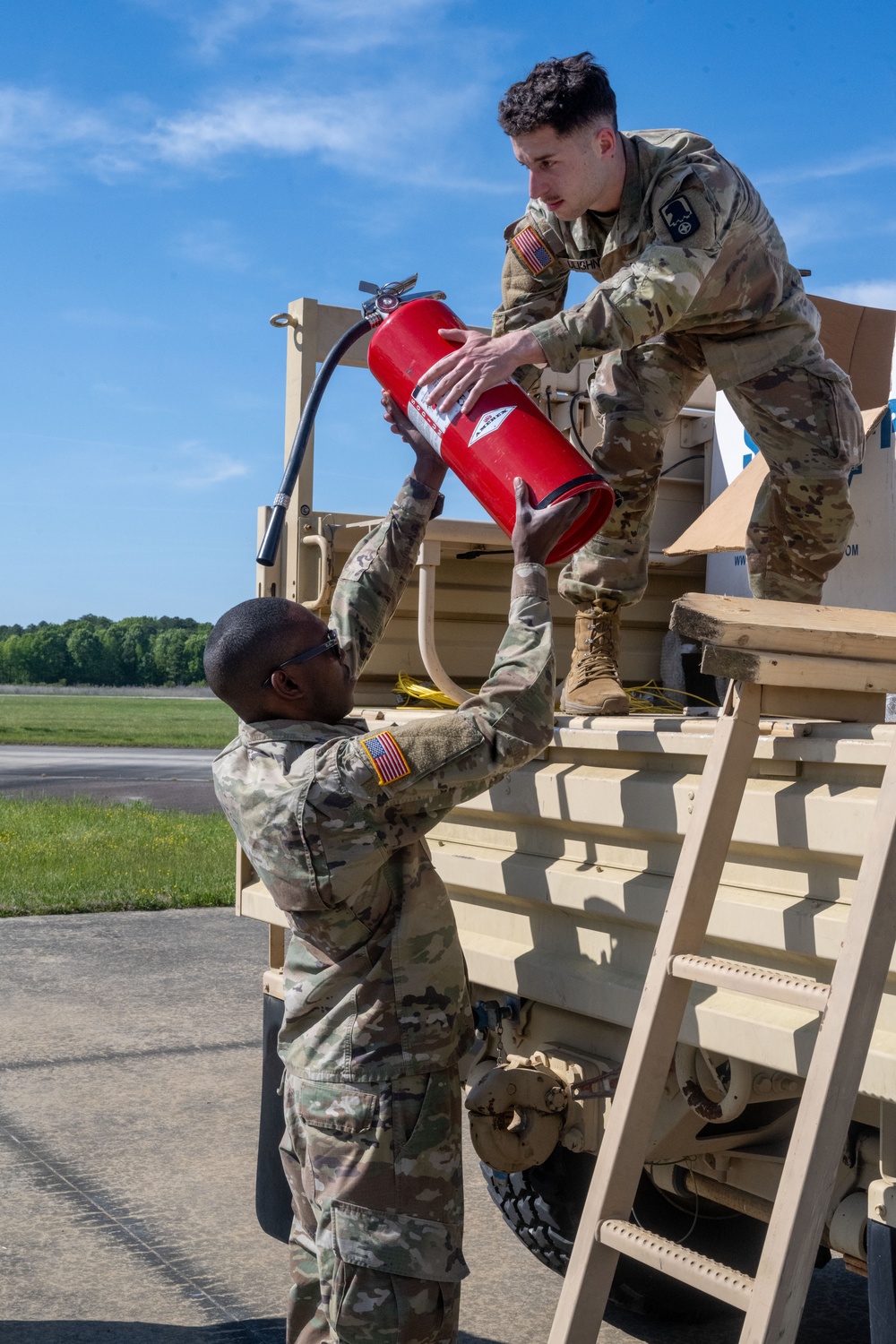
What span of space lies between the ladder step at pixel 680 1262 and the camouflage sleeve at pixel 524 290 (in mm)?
1977

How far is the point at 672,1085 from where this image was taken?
2477mm

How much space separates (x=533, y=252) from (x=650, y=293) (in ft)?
2.17

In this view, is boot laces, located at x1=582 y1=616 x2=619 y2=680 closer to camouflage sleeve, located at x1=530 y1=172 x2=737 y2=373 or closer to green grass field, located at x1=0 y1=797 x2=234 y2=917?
camouflage sleeve, located at x1=530 y1=172 x2=737 y2=373

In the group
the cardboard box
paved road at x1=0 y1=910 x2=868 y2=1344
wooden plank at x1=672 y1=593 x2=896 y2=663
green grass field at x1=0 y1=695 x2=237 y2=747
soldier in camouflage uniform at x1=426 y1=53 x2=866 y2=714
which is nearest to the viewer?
wooden plank at x1=672 y1=593 x2=896 y2=663

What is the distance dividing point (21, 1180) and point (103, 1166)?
260 mm

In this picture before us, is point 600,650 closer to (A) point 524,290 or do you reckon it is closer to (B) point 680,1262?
(A) point 524,290

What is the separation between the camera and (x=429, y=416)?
2746 millimetres

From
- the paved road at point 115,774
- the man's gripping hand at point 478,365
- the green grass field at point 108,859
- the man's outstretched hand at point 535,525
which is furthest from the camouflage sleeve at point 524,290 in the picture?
Answer: the paved road at point 115,774

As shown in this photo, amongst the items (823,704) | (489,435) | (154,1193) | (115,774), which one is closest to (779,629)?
(823,704)

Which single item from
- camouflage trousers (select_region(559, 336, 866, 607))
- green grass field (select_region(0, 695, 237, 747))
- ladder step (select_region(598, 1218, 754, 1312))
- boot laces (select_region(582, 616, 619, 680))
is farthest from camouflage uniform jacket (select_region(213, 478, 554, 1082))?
green grass field (select_region(0, 695, 237, 747))

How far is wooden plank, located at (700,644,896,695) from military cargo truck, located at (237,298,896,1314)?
75mm

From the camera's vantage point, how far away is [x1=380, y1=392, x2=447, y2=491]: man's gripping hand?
295cm

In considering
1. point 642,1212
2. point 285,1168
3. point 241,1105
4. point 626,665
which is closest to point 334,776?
point 285,1168

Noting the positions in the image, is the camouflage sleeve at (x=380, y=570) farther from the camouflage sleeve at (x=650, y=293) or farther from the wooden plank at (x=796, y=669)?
the wooden plank at (x=796, y=669)
